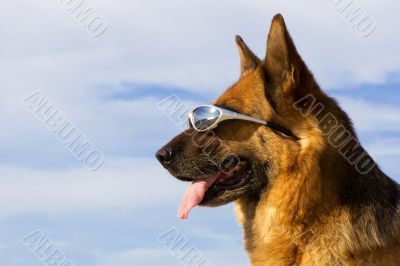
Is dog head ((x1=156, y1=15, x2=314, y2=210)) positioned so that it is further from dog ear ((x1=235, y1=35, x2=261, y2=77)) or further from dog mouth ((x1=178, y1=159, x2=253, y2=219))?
dog ear ((x1=235, y1=35, x2=261, y2=77))

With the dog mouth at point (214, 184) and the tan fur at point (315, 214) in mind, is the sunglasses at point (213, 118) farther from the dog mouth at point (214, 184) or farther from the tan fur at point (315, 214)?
the dog mouth at point (214, 184)

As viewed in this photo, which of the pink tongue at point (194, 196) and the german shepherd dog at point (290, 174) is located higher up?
the german shepherd dog at point (290, 174)

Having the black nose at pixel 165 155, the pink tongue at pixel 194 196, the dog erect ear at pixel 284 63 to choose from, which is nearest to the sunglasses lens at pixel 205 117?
the black nose at pixel 165 155

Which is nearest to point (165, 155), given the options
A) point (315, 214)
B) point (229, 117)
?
point (229, 117)

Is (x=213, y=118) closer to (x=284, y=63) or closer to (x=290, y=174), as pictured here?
(x=284, y=63)

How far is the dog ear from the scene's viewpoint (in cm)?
758

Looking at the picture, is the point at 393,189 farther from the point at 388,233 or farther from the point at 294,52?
the point at 294,52

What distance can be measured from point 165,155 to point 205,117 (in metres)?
0.59

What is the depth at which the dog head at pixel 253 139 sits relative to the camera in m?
6.64

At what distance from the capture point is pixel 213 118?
6.96 meters

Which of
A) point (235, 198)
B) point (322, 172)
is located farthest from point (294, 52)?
point (235, 198)

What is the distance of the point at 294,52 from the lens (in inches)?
259

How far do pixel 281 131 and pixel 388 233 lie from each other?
57.4 inches

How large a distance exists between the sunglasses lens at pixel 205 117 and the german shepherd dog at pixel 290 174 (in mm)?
93
